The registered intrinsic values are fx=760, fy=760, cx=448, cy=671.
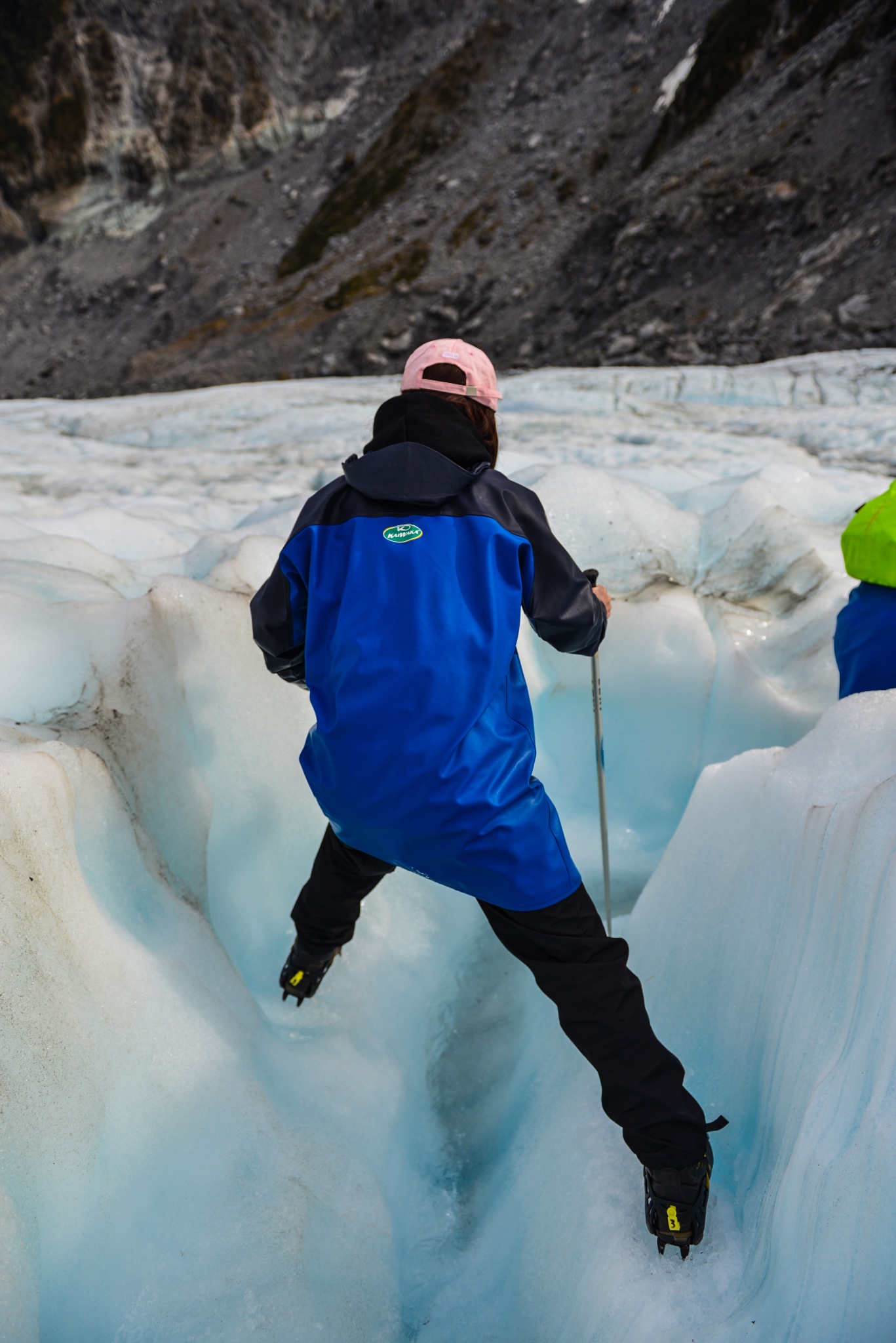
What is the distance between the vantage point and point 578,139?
2431cm

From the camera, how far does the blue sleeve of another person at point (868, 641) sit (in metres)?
2.17

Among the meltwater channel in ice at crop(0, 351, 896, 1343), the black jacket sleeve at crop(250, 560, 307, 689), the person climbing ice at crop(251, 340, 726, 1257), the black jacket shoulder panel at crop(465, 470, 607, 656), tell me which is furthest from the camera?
the black jacket sleeve at crop(250, 560, 307, 689)

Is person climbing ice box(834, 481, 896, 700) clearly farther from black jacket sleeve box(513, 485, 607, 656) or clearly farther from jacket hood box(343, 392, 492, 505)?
jacket hood box(343, 392, 492, 505)

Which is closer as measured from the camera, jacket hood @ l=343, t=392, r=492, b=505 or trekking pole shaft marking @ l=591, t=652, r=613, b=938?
jacket hood @ l=343, t=392, r=492, b=505

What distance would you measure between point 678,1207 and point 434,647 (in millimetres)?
1132

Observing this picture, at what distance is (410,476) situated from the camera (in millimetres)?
1513

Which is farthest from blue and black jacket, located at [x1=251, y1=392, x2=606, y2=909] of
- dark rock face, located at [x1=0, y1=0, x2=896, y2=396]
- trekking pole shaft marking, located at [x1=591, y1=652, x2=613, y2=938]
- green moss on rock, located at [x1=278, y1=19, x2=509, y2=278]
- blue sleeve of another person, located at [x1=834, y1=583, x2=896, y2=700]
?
green moss on rock, located at [x1=278, y1=19, x2=509, y2=278]

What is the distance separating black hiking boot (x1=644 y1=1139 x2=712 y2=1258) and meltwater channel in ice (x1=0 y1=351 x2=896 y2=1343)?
0.05 metres

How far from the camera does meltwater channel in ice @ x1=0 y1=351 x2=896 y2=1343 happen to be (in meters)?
1.34

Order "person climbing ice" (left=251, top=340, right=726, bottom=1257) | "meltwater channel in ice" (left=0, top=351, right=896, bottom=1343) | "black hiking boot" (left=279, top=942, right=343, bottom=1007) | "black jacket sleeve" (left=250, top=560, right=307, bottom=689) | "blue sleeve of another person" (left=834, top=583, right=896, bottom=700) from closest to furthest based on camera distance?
"meltwater channel in ice" (left=0, top=351, right=896, bottom=1343) → "person climbing ice" (left=251, top=340, right=726, bottom=1257) → "black jacket sleeve" (left=250, top=560, right=307, bottom=689) → "black hiking boot" (left=279, top=942, right=343, bottom=1007) → "blue sleeve of another person" (left=834, top=583, right=896, bottom=700)

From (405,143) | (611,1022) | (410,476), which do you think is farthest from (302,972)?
(405,143)

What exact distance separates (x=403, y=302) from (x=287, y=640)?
2241 centimetres

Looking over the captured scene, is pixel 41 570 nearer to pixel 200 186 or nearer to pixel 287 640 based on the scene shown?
pixel 287 640

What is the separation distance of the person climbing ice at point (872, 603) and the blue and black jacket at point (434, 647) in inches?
41.9
